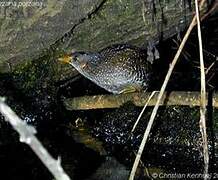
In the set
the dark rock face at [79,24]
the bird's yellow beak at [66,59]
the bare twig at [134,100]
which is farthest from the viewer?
the bird's yellow beak at [66,59]

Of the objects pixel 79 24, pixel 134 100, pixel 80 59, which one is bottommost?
pixel 134 100

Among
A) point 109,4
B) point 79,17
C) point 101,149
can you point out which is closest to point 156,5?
point 109,4

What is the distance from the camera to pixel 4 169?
3746 mm

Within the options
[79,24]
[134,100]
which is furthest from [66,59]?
[134,100]

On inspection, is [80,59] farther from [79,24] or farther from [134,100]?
[134,100]

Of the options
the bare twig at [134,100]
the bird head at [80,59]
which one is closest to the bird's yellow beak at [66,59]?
the bird head at [80,59]

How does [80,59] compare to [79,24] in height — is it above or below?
below

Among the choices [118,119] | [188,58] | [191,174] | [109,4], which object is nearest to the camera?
[191,174]

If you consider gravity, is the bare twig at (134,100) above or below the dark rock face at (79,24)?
below

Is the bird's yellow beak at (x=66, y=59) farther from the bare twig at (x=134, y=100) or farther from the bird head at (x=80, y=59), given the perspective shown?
the bare twig at (x=134, y=100)

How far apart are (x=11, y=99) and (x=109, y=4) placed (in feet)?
3.75

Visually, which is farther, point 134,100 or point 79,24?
point 134,100

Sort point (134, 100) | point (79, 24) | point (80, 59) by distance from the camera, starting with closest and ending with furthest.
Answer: point (79, 24) → point (134, 100) → point (80, 59)

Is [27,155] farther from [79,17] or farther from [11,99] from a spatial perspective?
[79,17]
